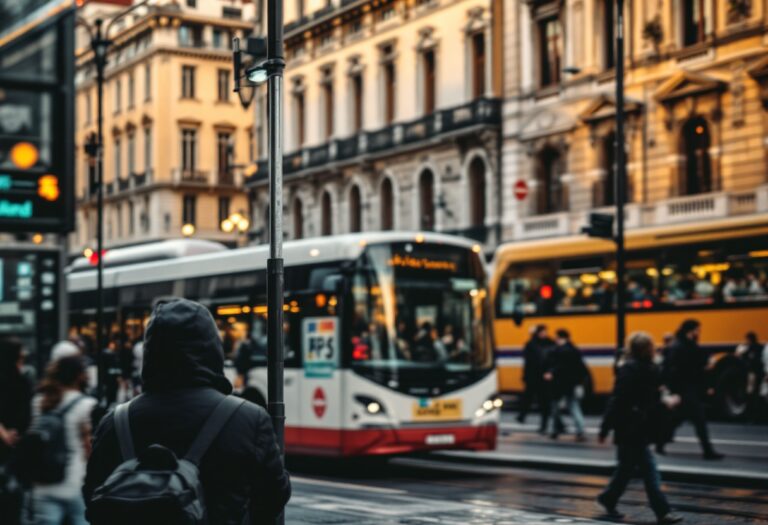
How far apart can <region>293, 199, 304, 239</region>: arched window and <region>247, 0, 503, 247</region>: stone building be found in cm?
4

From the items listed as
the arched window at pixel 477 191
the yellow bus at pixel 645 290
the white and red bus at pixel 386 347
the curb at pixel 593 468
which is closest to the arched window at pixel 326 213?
the arched window at pixel 477 191

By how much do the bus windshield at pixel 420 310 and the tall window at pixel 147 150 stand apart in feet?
188

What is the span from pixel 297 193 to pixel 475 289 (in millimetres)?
38518

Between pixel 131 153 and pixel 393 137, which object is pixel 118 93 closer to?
pixel 131 153

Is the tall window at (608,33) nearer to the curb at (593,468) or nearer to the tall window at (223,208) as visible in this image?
the curb at (593,468)

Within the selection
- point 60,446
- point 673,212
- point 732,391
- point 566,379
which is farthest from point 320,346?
point 673,212

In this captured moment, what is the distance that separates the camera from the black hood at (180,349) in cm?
410

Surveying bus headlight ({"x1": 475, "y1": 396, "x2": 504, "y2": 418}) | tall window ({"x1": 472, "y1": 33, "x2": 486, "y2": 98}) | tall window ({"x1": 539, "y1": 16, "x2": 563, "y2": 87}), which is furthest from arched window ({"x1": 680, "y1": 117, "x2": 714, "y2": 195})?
bus headlight ({"x1": 475, "y1": 396, "x2": 504, "y2": 418})

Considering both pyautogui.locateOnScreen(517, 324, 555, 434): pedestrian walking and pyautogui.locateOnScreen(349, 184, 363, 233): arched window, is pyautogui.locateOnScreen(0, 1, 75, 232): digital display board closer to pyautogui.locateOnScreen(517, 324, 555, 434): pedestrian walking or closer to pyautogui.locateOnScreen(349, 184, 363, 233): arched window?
pyautogui.locateOnScreen(517, 324, 555, 434): pedestrian walking

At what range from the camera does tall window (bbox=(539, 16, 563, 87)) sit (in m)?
41.7

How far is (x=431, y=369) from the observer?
16.4 metres

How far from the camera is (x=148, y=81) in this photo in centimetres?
7294

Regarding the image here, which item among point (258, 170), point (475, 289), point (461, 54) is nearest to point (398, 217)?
point (461, 54)

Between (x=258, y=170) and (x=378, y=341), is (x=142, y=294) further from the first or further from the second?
(x=258, y=170)
